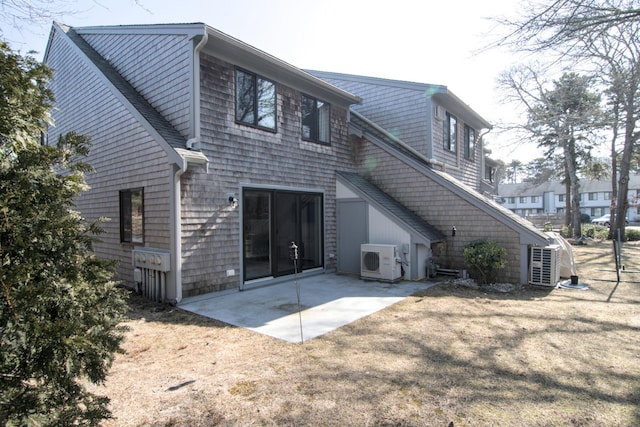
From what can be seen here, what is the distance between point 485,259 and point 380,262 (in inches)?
90.4

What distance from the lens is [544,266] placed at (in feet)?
25.3

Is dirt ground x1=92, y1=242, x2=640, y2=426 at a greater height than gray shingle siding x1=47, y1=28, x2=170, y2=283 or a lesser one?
lesser

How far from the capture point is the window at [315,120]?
920cm

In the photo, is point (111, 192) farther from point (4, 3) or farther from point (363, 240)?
point (363, 240)

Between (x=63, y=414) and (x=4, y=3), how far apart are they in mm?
4785

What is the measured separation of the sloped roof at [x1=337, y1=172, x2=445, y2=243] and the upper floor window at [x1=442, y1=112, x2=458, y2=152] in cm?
372

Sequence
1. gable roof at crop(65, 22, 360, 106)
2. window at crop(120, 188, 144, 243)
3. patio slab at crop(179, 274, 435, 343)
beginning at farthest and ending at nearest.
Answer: window at crop(120, 188, 144, 243), gable roof at crop(65, 22, 360, 106), patio slab at crop(179, 274, 435, 343)

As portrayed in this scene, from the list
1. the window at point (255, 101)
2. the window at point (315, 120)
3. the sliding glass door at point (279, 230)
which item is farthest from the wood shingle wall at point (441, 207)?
the window at point (255, 101)

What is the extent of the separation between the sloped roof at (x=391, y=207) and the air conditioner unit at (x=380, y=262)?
744 millimetres

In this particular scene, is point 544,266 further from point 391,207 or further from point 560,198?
point 560,198

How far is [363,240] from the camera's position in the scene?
940 cm

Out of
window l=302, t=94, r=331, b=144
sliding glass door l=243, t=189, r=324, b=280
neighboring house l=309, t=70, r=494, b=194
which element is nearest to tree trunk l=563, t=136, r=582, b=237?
neighboring house l=309, t=70, r=494, b=194

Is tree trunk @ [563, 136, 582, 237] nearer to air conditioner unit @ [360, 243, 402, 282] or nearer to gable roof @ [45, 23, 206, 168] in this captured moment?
air conditioner unit @ [360, 243, 402, 282]

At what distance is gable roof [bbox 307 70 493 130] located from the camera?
1088 centimetres
